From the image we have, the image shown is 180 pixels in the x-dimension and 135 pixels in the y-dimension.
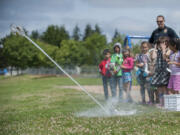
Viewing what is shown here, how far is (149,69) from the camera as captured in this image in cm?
873

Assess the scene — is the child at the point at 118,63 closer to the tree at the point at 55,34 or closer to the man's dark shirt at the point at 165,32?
the man's dark shirt at the point at 165,32

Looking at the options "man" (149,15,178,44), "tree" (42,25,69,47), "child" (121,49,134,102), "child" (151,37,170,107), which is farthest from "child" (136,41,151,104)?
"tree" (42,25,69,47)

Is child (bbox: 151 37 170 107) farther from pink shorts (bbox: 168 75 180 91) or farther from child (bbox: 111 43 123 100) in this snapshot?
child (bbox: 111 43 123 100)

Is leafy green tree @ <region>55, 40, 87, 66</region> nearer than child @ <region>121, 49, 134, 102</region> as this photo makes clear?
No

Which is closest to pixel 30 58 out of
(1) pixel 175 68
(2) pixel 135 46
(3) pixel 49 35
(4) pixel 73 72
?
(4) pixel 73 72

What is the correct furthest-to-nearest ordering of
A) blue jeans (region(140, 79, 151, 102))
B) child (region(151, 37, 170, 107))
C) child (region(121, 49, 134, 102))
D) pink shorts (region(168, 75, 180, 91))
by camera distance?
1. child (region(121, 49, 134, 102))
2. blue jeans (region(140, 79, 151, 102))
3. child (region(151, 37, 170, 107))
4. pink shorts (region(168, 75, 180, 91))

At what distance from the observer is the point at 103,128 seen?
506 centimetres

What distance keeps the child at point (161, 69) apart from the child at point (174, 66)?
243 millimetres

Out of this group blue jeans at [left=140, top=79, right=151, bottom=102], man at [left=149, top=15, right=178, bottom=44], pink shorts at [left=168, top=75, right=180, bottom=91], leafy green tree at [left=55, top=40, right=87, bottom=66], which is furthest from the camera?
leafy green tree at [left=55, top=40, right=87, bottom=66]

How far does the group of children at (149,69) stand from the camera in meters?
7.52

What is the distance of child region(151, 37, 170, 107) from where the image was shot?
25.6 feet

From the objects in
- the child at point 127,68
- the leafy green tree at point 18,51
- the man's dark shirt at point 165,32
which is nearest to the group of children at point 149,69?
the child at point 127,68

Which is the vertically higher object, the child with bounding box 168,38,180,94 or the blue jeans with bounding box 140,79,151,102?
the child with bounding box 168,38,180,94

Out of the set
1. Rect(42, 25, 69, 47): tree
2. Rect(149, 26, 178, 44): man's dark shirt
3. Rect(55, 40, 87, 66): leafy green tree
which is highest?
Rect(42, 25, 69, 47): tree
